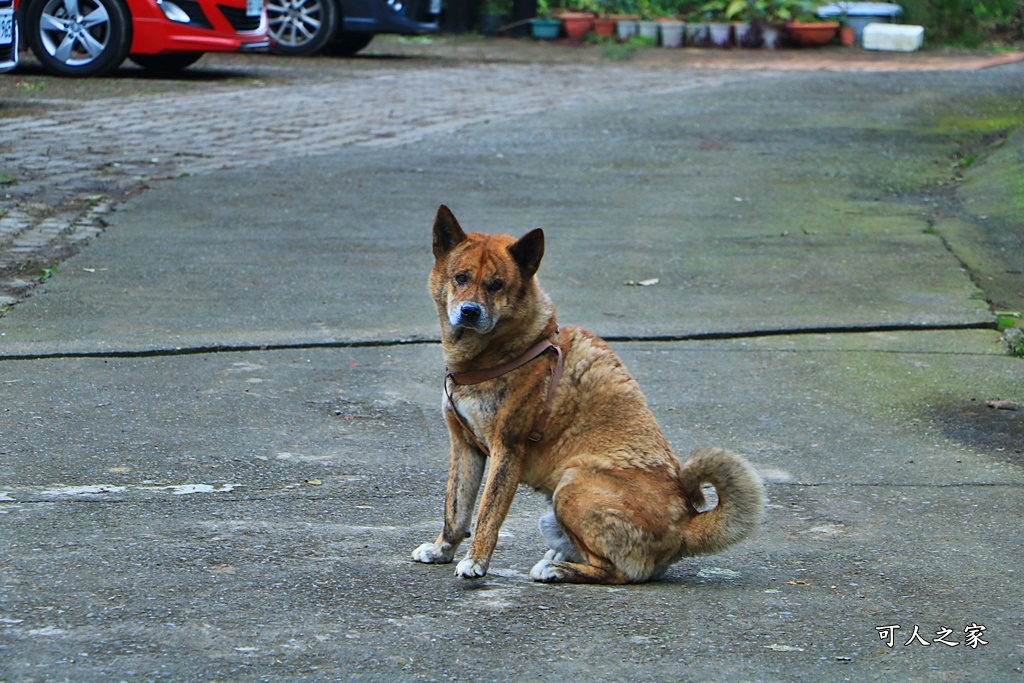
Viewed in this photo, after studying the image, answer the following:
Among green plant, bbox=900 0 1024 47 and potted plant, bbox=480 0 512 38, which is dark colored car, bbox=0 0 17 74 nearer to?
potted plant, bbox=480 0 512 38

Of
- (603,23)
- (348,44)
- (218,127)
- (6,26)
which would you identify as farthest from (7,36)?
(603,23)

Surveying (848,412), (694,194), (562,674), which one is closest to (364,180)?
(694,194)

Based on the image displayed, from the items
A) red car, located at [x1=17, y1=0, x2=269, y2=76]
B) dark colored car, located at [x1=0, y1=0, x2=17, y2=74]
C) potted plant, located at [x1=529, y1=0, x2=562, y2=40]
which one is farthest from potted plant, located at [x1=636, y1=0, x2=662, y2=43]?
dark colored car, located at [x1=0, y1=0, x2=17, y2=74]

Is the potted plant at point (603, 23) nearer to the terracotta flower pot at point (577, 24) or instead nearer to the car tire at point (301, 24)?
the terracotta flower pot at point (577, 24)

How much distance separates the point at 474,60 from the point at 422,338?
12781mm

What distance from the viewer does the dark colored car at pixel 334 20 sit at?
58.9ft

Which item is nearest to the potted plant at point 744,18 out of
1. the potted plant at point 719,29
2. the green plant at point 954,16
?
the potted plant at point 719,29

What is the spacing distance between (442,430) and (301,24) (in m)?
13.5

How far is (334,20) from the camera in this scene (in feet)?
59.2

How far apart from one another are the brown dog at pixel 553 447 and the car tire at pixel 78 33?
11.3 metres

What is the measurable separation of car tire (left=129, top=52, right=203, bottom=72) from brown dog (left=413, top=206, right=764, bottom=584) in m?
12.6

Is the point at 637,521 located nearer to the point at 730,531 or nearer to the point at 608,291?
the point at 730,531

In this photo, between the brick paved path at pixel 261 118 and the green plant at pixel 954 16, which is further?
the green plant at pixel 954 16

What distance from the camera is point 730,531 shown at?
4.07 m
